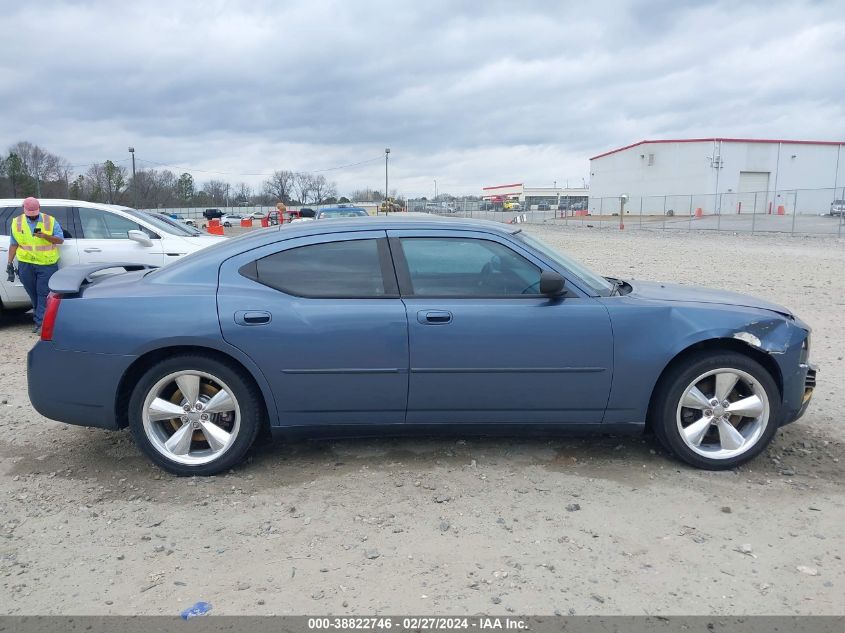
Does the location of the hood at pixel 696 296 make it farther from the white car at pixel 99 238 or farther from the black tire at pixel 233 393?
the white car at pixel 99 238

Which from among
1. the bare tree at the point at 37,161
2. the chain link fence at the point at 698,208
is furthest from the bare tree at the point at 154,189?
the chain link fence at the point at 698,208

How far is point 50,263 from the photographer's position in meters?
8.18

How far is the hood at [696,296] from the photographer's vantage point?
4.31 meters

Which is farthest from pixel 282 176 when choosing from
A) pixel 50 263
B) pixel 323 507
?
pixel 323 507

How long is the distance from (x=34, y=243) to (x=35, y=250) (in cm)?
9

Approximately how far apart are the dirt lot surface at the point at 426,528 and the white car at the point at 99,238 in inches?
171

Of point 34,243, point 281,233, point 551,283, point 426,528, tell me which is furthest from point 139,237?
point 426,528

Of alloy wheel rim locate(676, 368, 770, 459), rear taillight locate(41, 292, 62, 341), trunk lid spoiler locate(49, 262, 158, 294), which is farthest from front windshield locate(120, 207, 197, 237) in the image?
alloy wheel rim locate(676, 368, 770, 459)

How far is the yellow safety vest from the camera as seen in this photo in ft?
26.3

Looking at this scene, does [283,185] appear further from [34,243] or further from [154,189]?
[34,243]

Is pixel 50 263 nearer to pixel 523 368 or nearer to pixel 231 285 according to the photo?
pixel 231 285

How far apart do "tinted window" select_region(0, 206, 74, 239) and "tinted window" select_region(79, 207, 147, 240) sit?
155mm

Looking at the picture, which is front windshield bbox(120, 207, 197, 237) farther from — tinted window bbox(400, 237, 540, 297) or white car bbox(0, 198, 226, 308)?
tinted window bbox(400, 237, 540, 297)
